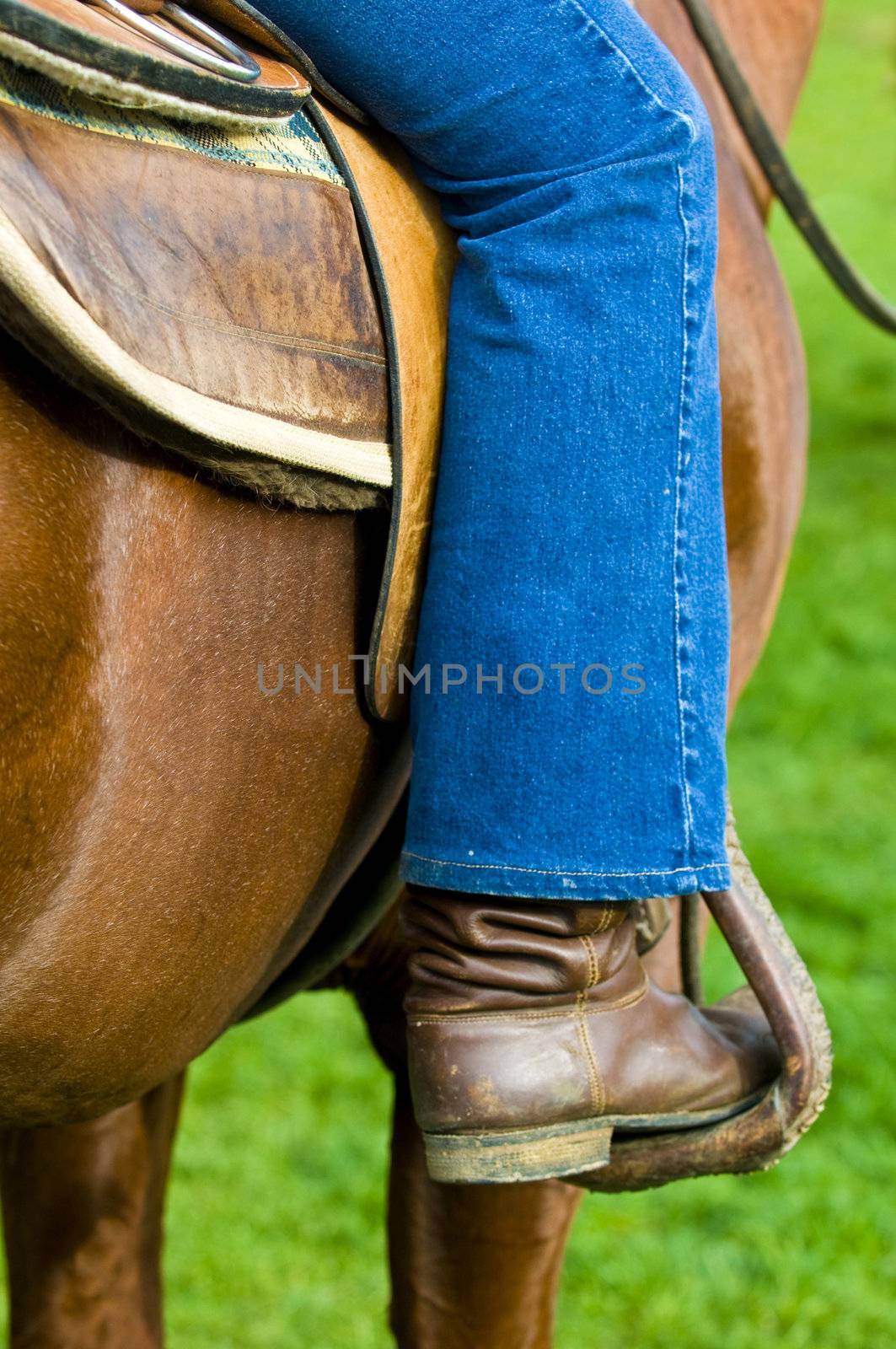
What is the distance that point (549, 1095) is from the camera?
1.15m

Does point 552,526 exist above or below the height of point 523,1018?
above

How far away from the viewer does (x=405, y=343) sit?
3.64ft

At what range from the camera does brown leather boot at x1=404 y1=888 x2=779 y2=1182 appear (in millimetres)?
1150

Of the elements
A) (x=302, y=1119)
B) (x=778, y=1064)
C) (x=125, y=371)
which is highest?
(x=125, y=371)

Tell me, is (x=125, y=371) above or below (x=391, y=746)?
above

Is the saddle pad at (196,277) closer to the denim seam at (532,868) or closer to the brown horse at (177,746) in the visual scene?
the brown horse at (177,746)

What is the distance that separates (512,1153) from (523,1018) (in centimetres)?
10

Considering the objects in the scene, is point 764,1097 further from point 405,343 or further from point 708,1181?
point 708,1181

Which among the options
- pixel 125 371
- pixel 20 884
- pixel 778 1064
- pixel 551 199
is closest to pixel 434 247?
pixel 551 199

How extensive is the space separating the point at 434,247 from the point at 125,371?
0.34 metres

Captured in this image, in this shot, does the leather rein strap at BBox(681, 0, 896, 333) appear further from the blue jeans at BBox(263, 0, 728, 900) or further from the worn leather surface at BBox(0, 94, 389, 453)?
the worn leather surface at BBox(0, 94, 389, 453)

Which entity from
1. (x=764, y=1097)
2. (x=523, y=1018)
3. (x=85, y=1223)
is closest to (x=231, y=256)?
(x=523, y=1018)

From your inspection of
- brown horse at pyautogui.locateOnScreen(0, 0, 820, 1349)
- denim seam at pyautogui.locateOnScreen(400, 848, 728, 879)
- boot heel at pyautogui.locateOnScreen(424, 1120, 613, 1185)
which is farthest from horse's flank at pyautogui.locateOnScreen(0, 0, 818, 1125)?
boot heel at pyautogui.locateOnScreen(424, 1120, 613, 1185)

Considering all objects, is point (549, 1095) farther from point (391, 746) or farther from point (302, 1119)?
point (302, 1119)
